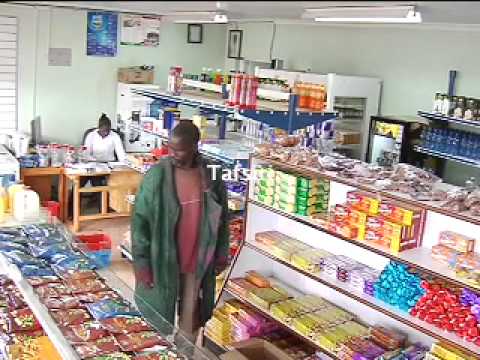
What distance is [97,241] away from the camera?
6984 millimetres

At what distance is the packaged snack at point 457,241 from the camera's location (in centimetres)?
348

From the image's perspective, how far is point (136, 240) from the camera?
3.99m

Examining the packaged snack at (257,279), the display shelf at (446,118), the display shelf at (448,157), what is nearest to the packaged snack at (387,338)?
the packaged snack at (257,279)

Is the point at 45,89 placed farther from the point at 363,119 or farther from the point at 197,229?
the point at 197,229

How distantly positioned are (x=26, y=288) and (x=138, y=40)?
7.28m

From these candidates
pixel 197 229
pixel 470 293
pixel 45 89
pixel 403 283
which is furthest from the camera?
pixel 45 89

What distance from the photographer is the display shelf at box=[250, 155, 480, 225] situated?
3314 mm

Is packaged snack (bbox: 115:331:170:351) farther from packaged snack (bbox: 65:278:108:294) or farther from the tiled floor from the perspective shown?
the tiled floor

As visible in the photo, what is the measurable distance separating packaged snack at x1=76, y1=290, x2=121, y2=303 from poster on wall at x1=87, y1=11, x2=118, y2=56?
6.97 meters

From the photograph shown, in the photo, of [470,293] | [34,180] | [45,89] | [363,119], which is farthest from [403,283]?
[45,89]

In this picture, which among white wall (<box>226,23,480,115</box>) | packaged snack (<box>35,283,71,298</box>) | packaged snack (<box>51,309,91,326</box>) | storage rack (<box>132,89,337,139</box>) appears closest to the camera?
packaged snack (<box>51,309,91,326</box>)

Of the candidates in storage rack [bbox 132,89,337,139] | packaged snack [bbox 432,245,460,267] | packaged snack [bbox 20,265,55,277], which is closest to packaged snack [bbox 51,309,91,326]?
packaged snack [bbox 20,265,55,277]

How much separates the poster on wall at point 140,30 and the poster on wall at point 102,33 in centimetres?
15

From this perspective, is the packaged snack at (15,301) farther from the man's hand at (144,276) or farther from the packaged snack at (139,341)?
the man's hand at (144,276)
